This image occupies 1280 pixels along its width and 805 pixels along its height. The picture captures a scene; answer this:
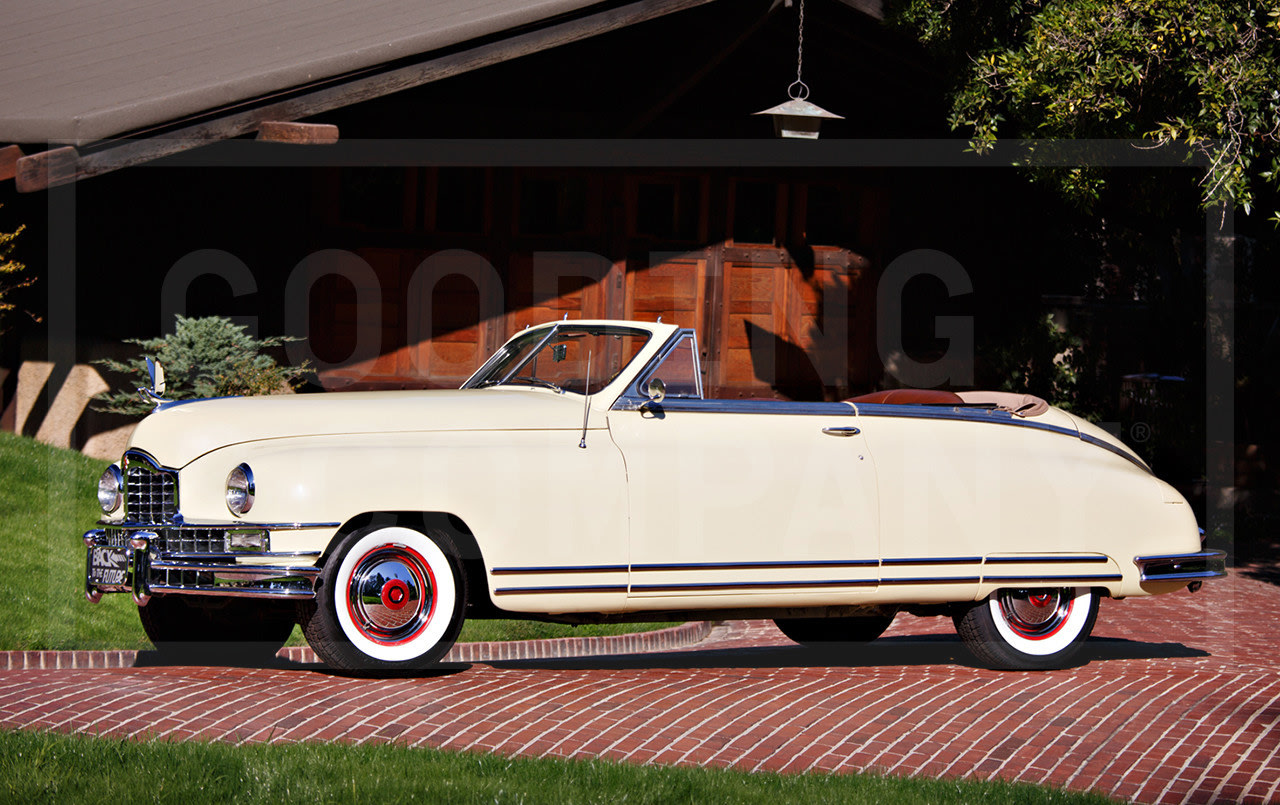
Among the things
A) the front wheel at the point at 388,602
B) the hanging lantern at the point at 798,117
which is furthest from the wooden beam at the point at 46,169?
the hanging lantern at the point at 798,117

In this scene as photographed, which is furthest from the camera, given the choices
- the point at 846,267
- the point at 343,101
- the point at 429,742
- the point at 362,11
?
the point at 846,267

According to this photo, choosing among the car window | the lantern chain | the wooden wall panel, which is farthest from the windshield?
the wooden wall panel

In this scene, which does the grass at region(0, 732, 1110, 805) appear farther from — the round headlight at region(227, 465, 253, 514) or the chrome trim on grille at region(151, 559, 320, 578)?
the round headlight at region(227, 465, 253, 514)

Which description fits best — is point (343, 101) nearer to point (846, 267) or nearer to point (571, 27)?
point (571, 27)

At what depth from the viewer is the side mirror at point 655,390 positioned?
6578 millimetres

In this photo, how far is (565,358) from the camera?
281 inches

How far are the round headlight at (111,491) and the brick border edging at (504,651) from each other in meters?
1.17

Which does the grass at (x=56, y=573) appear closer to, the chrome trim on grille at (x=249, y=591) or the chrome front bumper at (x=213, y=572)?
the chrome front bumper at (x=213, y=572)

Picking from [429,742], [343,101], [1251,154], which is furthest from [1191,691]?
[343,101]

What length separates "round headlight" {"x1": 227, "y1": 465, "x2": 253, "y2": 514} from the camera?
6.05m

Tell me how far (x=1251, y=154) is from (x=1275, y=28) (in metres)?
0.95

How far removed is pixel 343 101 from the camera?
36.2 ft

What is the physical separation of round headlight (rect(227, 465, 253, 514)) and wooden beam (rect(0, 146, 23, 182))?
15.9 ft

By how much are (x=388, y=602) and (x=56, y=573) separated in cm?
432
